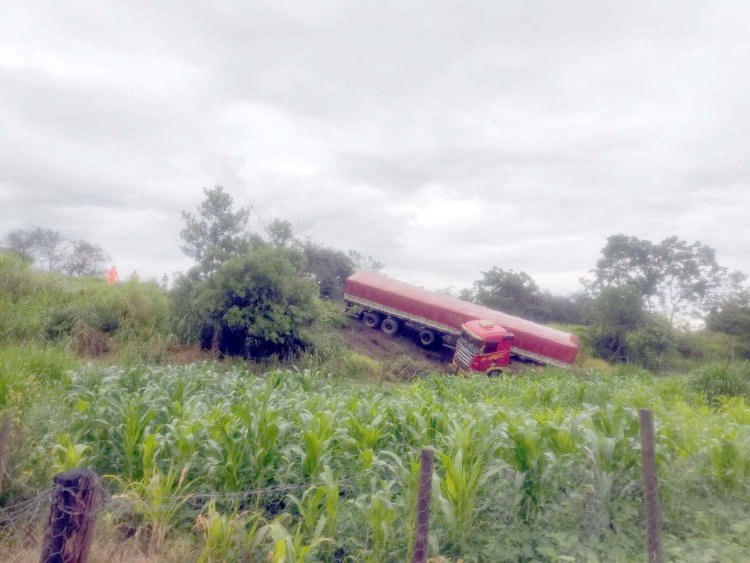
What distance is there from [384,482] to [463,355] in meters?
15.4

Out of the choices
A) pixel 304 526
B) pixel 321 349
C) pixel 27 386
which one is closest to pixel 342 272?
pixel 321 349

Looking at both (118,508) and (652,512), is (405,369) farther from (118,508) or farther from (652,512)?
(652,512)

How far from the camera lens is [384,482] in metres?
4.89

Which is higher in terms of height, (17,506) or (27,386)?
(27,386)

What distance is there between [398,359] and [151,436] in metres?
14.1

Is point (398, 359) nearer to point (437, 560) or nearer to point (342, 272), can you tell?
point (342, 272)

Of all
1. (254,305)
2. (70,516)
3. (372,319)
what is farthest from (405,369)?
(70,516)

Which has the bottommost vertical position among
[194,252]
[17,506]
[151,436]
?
[17,506]

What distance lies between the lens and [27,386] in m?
6.77

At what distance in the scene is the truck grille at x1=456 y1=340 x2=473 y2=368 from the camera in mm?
19656

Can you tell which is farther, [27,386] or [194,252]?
A: [194,252]

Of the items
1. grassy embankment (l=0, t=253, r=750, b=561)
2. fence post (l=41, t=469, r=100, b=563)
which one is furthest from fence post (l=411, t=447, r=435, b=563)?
fence post (l=41, t=469, r=100, b=563)

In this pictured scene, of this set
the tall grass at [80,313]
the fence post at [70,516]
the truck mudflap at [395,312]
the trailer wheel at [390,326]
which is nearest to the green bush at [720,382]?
the truck mudflap at [395,312]

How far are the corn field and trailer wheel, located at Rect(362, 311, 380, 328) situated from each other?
16.2m
